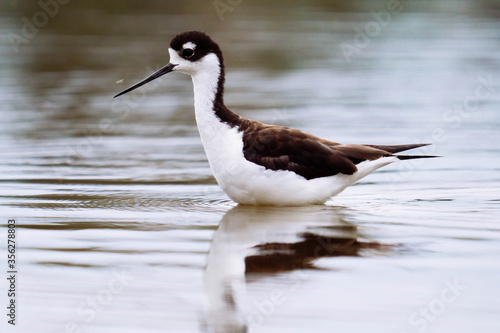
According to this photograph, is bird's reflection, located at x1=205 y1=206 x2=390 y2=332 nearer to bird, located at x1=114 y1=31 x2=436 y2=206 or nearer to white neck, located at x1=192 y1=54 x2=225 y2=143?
bird, located at x1=114 y1=31 x2=436 y2=206

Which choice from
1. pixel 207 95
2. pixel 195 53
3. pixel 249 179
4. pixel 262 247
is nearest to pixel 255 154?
pixel 249 179

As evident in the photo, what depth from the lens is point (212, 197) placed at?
966 cm

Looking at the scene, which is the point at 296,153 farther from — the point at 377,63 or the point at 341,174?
the point at 377,63

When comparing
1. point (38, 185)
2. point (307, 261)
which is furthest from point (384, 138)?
point (307, 261)

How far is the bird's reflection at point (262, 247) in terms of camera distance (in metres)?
6.10

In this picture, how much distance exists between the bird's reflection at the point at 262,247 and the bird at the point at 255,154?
0.21 metres

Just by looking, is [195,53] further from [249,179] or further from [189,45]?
[249,179]

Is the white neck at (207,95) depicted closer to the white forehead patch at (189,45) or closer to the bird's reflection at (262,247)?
the white forehead patch at (189,45)

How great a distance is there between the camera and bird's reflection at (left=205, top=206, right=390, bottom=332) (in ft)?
20.0

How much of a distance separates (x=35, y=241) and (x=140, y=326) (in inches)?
94.7

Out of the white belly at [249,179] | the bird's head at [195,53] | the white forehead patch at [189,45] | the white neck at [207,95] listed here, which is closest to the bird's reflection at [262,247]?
the white belly at [249,179]

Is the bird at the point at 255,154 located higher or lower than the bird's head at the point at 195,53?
lower

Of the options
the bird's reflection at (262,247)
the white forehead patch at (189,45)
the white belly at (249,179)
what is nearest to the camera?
the bird's reflection at (262,247)

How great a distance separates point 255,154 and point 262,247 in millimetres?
1442
